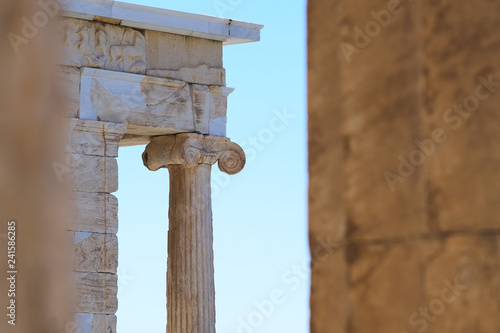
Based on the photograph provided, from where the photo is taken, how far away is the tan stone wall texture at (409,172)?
265 centimetres

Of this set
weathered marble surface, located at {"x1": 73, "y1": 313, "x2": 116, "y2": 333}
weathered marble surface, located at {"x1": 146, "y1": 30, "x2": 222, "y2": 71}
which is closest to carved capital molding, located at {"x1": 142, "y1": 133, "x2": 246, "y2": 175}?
weathered marble surface, located at {"x1": 146, "y1": 30, "x2": 222, "y2": 71}

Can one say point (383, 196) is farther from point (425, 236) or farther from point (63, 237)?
point (63, 237)

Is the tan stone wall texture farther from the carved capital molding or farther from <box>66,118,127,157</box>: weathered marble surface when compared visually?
the carved capital molding

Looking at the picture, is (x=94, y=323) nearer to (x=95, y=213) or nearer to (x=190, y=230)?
(x=95, y=213)

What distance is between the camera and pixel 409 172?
2785mm

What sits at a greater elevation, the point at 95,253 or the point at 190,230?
the point at 190,230

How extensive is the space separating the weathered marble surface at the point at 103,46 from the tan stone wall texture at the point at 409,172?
37.0 ft

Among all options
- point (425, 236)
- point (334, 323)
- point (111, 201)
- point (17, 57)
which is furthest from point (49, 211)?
point (111, 201)

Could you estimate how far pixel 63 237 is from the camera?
3.68 m

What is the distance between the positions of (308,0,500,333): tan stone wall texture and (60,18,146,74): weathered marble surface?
11.3m

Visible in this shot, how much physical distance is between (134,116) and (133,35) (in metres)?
1.19

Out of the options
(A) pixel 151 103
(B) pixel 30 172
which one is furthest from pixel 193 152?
(B) pixel 30 172

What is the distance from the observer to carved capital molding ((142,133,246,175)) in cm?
1491

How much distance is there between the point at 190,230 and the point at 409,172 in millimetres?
12271
